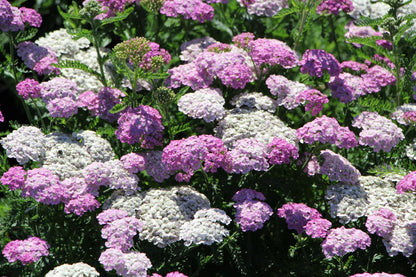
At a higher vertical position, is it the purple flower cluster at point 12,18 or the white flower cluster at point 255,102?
the purple flower cluster at point 12,18

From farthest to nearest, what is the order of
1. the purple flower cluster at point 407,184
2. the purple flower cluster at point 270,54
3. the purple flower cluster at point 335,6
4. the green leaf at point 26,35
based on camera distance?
the purple flower cluster at point 335,6, the green leaf at point 26,35, the purple flower cluster at point 270,54, the purple flower cluster at point 407,184

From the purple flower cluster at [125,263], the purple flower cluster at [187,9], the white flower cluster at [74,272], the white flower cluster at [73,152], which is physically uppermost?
the purple flower cluster at [187,9]

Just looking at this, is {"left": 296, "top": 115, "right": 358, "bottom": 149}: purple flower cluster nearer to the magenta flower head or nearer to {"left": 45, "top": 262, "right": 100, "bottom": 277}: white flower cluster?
the magenta flower head

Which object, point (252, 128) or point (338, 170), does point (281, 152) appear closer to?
point (252, 128)

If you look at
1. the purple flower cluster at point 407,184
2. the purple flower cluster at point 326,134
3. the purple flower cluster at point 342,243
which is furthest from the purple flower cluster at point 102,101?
the purple flower cluster at point 407,184

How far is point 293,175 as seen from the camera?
547 centimetres

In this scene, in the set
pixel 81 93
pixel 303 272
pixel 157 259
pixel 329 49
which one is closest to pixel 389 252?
pixel 303 272

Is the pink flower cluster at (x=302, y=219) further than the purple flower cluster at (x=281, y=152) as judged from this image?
No

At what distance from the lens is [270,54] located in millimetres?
5578

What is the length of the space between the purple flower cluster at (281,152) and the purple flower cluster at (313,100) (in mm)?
584

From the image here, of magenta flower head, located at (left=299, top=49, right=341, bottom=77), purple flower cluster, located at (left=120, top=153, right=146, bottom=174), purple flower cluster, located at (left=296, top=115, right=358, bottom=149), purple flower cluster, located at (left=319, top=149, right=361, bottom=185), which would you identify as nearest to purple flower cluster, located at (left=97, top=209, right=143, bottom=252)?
purple flower cluster, located at (left=120, top=153, right=146, bottom=174)

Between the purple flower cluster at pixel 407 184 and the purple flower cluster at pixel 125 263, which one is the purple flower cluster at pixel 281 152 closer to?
the purple flower cluster at pixel 407 184

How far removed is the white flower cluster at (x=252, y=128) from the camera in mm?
5164

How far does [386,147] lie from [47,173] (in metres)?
3.00
